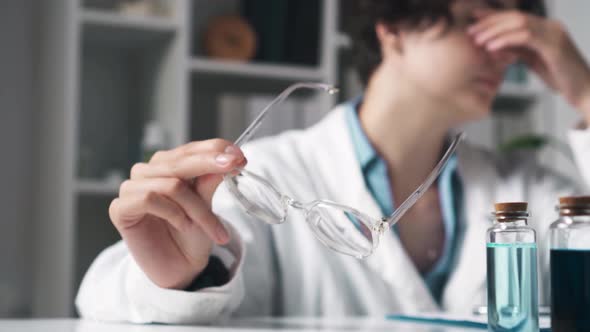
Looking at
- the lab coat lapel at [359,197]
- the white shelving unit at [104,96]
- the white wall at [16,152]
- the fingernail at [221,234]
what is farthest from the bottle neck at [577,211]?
the white wall at [16,152]

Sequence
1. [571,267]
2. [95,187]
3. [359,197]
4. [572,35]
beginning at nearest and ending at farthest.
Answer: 1. [571,267]
2. [359,197]
3. [95,187]
4. [572,35]

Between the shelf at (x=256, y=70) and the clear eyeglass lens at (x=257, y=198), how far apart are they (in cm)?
136

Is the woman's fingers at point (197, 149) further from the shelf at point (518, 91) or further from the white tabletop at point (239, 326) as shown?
the shelf at point (518, 91)

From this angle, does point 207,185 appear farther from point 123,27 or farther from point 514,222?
point 123,27

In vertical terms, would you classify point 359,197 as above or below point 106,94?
below

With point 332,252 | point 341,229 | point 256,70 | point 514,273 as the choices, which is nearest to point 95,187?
point 256,70

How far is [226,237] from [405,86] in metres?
0.80

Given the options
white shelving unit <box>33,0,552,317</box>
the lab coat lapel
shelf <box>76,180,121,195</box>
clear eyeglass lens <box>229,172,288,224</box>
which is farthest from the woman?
shelf <box>76,180,121,195</box>

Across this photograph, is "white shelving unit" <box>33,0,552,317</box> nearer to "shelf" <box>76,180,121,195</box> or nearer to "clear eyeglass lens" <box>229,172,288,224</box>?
"shelf" <box>76,180,121,195</box>

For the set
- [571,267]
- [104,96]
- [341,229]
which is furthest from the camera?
[104,96]

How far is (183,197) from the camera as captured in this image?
744mm

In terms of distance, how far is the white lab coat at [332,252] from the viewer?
1.16 meters

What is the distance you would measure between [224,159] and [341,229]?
14cm

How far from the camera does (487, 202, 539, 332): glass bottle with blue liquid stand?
57 centimetres
